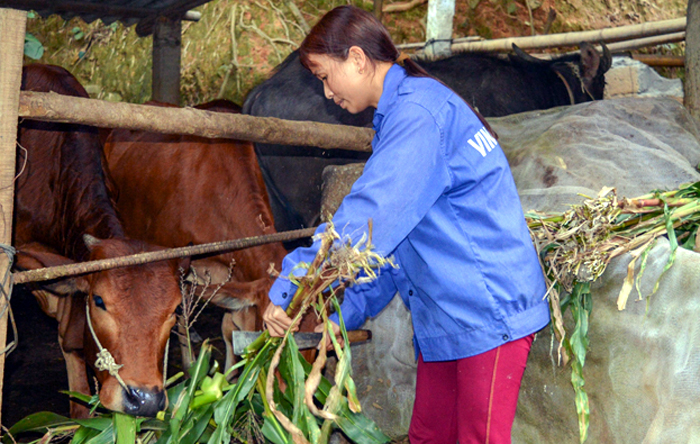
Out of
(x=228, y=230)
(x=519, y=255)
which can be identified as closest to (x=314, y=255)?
(x=519, y=255)

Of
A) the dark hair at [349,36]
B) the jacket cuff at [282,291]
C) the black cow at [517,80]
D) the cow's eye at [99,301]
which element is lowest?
the cow's eye at [99,301]

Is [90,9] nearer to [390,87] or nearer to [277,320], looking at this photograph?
[390,87]

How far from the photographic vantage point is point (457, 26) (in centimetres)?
839

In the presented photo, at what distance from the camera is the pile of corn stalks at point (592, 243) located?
84.7 inches

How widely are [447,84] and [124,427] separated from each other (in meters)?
3.62

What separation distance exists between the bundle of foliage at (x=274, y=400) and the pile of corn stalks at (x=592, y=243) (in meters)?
0.67

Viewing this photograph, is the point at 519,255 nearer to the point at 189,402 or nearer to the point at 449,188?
the point at 449,188

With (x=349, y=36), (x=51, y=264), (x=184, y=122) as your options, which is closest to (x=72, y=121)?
(x=184, y=122)

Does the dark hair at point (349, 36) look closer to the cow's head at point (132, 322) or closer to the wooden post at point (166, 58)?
the cow's head at point (132, 322)

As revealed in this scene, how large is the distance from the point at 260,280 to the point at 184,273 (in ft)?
1.36

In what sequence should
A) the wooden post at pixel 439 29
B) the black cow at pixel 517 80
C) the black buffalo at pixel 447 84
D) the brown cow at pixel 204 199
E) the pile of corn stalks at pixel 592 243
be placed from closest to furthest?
the pile of corn stalks at pixel 592 243
the brown cow at pixel 204 199
the black buffalo at pixel 447 84
the black cow at pixel 517 80
the wooden post at pixel 439 29

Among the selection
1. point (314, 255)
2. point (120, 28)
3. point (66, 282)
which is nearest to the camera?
point (314, 255)

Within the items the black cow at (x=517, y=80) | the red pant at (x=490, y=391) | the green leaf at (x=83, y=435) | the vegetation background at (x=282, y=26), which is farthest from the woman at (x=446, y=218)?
the vegetation background at (x=282, y=26)

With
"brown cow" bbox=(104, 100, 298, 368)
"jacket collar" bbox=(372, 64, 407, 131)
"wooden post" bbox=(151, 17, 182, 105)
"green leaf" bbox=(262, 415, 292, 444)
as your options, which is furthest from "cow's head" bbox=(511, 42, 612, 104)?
"green leaf" bbox=(262, 415, 292, 444)
